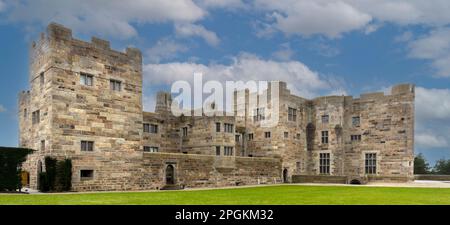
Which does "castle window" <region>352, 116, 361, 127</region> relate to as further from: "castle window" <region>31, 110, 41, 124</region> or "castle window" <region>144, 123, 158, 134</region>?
"castle window" <region>31, 110, 41, 124</region>

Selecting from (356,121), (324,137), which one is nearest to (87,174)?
(324,137)

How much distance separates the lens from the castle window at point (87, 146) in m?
25.7

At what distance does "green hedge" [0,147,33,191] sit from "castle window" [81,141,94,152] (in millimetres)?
3624

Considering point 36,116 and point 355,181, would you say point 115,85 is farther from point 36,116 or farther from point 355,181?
point 355,181

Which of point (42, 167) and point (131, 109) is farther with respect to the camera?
point (131, 109)

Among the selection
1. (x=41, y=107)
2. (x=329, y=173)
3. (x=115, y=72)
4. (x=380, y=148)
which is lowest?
(x=329, y=173)

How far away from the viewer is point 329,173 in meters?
43.5

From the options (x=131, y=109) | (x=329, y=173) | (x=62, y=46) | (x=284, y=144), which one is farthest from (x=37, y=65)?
(x=329, y=173)

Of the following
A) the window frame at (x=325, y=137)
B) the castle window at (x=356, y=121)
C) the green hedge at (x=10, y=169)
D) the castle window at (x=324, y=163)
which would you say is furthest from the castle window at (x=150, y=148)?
the castle window at (x=356, y=121)

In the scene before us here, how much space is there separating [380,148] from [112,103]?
27.8 m

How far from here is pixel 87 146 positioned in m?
25.8

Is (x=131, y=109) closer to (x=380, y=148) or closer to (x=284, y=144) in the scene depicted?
(x=284, y=144)

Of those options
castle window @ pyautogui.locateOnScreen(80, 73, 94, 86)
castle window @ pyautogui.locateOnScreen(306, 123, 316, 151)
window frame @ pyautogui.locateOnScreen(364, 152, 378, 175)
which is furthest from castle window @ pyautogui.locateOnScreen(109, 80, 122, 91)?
window frame @ pyautogui.locateOnScreen(364, 152, 378, 175)
